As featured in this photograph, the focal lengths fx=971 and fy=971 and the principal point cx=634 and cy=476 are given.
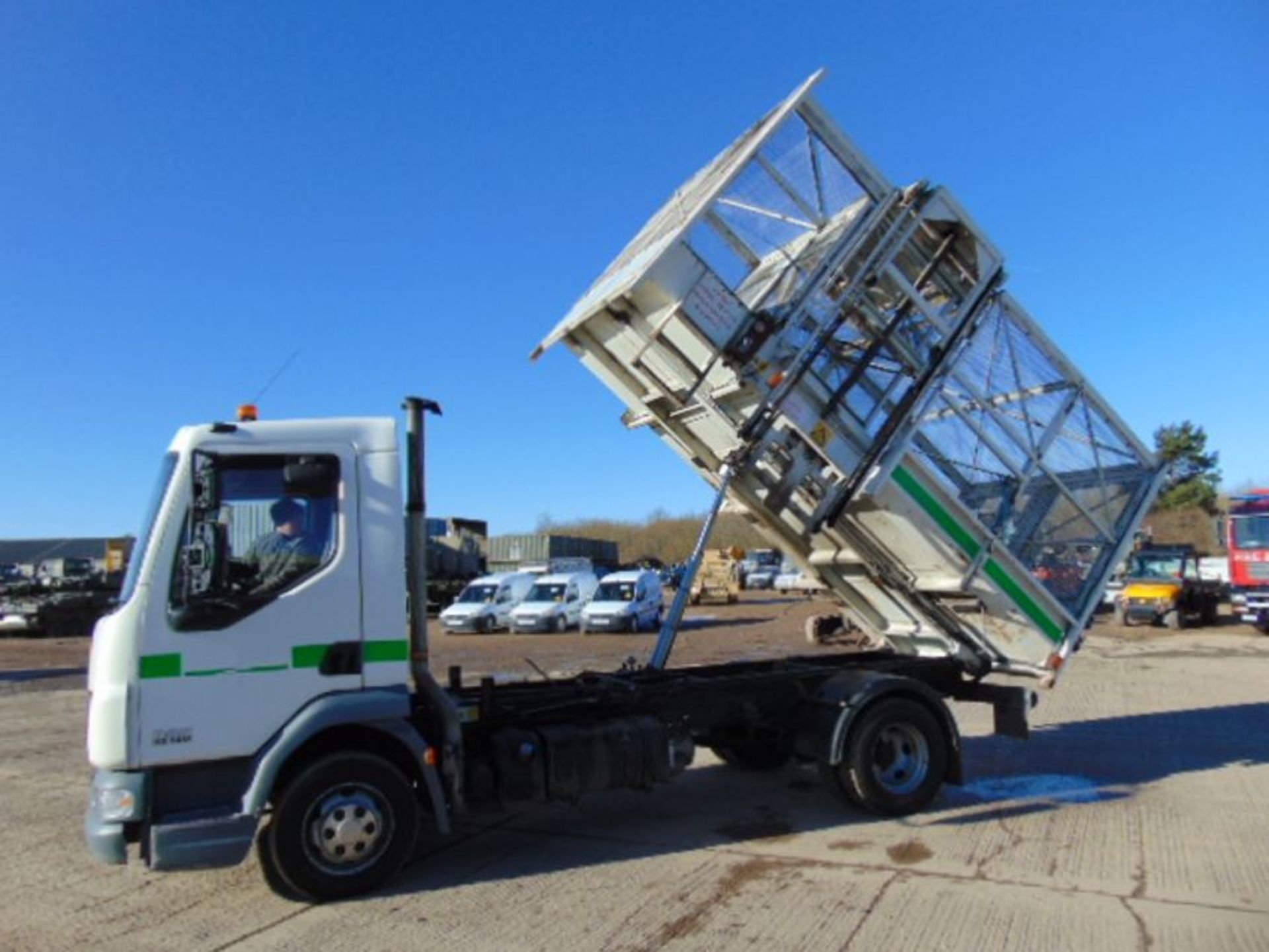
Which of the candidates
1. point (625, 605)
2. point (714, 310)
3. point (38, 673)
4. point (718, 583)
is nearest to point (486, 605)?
point (625, 605)

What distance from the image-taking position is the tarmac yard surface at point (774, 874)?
484 cm

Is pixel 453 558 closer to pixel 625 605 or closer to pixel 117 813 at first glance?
pixel 625 605

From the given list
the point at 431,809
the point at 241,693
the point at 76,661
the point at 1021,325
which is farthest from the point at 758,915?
the point at 76,661

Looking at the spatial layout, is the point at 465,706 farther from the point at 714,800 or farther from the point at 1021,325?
the point at 1021,325

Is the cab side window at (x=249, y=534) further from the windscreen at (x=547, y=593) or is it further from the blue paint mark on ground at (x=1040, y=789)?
the windscreen at (x=547, y=593)

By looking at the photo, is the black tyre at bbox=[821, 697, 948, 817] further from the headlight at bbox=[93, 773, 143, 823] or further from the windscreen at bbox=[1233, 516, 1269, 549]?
the windscreen at bbox=[1233, 516, 1269, 549]

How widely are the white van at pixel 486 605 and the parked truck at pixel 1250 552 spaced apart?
18.7 meters

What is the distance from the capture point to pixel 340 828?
17.5 ft

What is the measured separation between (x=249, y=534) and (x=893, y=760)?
15.6 ft

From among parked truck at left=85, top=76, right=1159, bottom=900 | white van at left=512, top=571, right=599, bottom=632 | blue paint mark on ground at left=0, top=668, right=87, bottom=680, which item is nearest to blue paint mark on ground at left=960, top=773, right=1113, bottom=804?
parked truck at left=85, top=76, right=1159, bottom=900

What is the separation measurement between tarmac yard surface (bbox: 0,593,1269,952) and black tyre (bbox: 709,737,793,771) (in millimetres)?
96

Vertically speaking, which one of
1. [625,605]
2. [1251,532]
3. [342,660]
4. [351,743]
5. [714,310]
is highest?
[714,310]

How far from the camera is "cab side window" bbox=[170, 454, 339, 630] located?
509cm

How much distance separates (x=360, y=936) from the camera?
16.0 ft
